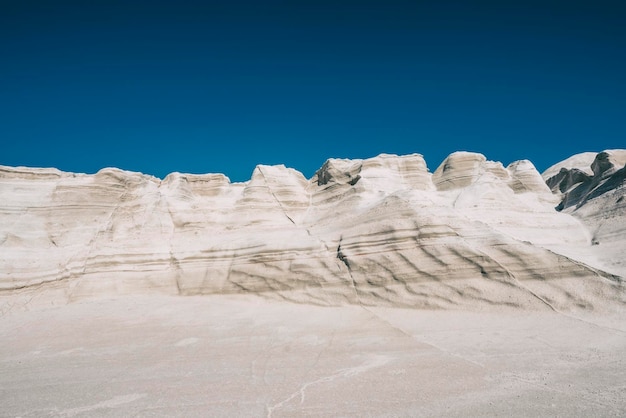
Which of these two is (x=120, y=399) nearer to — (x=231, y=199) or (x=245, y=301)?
(x=245, y=301)

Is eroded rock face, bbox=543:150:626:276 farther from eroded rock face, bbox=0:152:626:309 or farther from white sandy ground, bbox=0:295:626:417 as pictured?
white sandy ground, bbox=0:295:626:417

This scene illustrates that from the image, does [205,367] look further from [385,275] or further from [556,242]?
[556,242]

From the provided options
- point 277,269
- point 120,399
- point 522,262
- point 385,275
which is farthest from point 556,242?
point 120,399

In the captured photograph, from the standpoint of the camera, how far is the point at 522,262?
990cm

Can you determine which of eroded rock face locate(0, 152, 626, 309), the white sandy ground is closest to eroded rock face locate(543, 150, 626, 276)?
eroded rock face locate(0, 152, 626, 309)

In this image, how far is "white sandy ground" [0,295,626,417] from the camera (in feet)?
Answer: 16.4

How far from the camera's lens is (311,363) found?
6617 millimetres

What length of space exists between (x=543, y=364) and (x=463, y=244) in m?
4.69

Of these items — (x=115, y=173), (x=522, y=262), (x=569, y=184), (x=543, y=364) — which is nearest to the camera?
(x=543, y=364)

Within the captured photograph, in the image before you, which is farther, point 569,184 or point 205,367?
point 569,184

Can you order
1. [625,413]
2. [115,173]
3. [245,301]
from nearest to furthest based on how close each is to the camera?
1. [625,413]
2. [245,301]
3. [115,173]

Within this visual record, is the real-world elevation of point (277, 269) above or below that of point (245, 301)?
above

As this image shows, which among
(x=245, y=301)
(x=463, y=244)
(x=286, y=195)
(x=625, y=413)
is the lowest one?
(x=625, y=413)

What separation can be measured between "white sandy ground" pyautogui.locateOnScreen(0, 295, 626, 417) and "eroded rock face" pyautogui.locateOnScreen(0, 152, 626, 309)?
2.97ft
